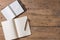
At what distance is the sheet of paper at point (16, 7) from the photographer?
1445mm

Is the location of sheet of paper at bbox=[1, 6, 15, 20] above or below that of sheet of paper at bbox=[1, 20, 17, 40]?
above

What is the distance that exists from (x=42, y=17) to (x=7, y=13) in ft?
0.91

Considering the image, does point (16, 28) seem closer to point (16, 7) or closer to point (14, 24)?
point (14, 24)

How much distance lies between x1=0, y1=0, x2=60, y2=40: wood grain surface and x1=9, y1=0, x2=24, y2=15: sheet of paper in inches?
1.2

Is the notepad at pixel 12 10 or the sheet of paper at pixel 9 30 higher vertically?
the notepad at pixel 12 10

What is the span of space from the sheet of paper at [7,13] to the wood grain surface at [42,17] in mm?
29

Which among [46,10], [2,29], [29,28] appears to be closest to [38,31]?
[29,28]

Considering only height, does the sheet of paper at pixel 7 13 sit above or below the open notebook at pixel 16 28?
above

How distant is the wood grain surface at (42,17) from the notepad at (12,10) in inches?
1.2

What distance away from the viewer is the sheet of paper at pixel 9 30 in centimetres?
141

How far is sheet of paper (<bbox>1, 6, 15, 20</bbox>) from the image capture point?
1443 millimetres

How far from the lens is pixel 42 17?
144cm

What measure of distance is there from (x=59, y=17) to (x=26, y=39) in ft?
1.02

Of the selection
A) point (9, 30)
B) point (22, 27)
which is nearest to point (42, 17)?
point (22, 27)
